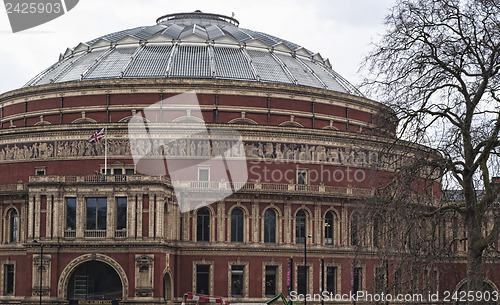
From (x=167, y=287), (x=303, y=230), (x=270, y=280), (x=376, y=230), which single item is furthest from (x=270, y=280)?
(x=376, y=230)

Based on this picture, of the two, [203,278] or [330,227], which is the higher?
[330,227]

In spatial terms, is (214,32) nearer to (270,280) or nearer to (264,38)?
(264,38)

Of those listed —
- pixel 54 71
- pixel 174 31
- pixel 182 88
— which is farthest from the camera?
pixel 174 31

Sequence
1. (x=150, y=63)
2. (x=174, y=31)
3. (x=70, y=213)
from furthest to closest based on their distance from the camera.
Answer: (x=174, y=31)
(x=150, y=63)
(x=70, y=213)

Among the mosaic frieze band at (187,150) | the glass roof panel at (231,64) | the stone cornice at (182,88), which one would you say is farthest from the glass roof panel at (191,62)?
the mosaic frieze band at (187,150)

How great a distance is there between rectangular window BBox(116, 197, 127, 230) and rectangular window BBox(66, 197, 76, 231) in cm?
342

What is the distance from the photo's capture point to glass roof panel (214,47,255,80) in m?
83.2

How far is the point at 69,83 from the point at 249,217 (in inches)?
907

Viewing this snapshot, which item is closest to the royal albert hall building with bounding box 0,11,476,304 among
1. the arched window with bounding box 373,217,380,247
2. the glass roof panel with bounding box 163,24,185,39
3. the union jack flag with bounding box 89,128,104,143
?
the glass roof panel with bounding box 163,24,185,39

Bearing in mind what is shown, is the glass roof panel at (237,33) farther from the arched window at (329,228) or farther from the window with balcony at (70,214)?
the window with balcony at (70,214)

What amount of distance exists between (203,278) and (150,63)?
24344 millimetres

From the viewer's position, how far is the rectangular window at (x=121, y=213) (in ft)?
214

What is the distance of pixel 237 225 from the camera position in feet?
236

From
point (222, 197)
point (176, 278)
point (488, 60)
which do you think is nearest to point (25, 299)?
point (176, 278)
